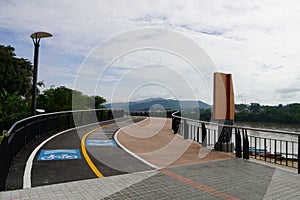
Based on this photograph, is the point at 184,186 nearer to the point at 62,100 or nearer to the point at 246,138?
the point at 246,138

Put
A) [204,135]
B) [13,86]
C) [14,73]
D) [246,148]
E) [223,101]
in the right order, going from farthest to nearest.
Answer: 1. [13,86]
2. [14,73]
3. [204,135]
4. [223,101]
5. [246,148]

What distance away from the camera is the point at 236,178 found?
20.5 ft

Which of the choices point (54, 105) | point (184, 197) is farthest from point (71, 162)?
point (54, 105)

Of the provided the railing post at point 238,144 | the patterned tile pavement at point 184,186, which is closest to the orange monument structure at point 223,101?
the railing post at point 238,144

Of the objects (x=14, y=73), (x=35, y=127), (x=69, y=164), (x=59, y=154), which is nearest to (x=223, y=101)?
(x=69, y=164)

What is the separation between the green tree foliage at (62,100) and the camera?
26.8 metres

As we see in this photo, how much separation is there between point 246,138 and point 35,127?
828 centimetres

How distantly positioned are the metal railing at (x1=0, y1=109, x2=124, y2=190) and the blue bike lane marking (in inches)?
30.9

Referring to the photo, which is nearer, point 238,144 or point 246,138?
point 246,138

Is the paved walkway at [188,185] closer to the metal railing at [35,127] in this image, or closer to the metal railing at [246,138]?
the metal railing at [246,138]

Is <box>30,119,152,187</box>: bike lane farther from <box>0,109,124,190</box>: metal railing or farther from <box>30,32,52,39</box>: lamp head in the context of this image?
<box>30,32,52,39</box>: lamp head

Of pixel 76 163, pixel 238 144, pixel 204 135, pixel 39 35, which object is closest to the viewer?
pixel 76 163

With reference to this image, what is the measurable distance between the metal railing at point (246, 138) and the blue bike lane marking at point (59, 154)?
5093 mm

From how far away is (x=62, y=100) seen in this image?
2686cm
